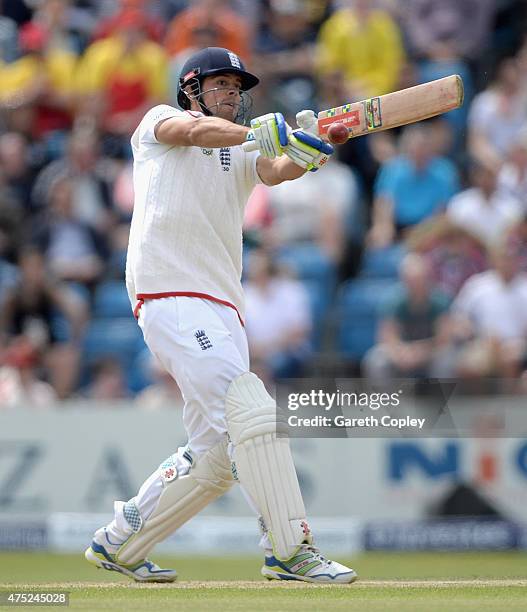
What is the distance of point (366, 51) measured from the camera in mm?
11742

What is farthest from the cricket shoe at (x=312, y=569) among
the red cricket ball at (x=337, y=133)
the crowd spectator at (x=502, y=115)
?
the crowd spectator at (x=502, y=115)

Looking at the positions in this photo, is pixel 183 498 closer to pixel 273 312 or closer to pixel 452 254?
pixel 273 312

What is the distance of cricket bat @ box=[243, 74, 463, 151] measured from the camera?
5.41 metres

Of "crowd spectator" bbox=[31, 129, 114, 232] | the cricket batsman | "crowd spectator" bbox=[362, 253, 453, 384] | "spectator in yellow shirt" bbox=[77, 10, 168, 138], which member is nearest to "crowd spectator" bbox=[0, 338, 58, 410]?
"crowd spectator" bbox=[31, 129, 114, 232]

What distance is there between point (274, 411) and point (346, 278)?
5.45 meters

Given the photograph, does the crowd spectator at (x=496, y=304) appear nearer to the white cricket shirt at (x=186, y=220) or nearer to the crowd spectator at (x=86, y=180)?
the crowd spectator at (x=86, y=180)

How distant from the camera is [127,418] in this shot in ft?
31.1

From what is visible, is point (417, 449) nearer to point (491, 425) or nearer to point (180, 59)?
point (491, 425)

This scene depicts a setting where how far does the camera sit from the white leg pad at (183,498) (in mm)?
5648

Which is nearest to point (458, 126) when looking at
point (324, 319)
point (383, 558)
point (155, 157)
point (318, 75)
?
point (318, 75)

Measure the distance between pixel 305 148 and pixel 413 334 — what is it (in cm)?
443

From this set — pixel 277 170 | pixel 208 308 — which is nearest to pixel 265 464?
pixel 208 308

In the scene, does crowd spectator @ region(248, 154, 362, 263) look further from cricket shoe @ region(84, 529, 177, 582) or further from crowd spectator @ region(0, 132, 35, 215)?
cricket shoe @ region(84, 529, 177, 582)

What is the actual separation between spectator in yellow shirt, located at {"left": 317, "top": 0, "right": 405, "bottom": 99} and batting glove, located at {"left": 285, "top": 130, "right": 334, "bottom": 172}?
6371mm
